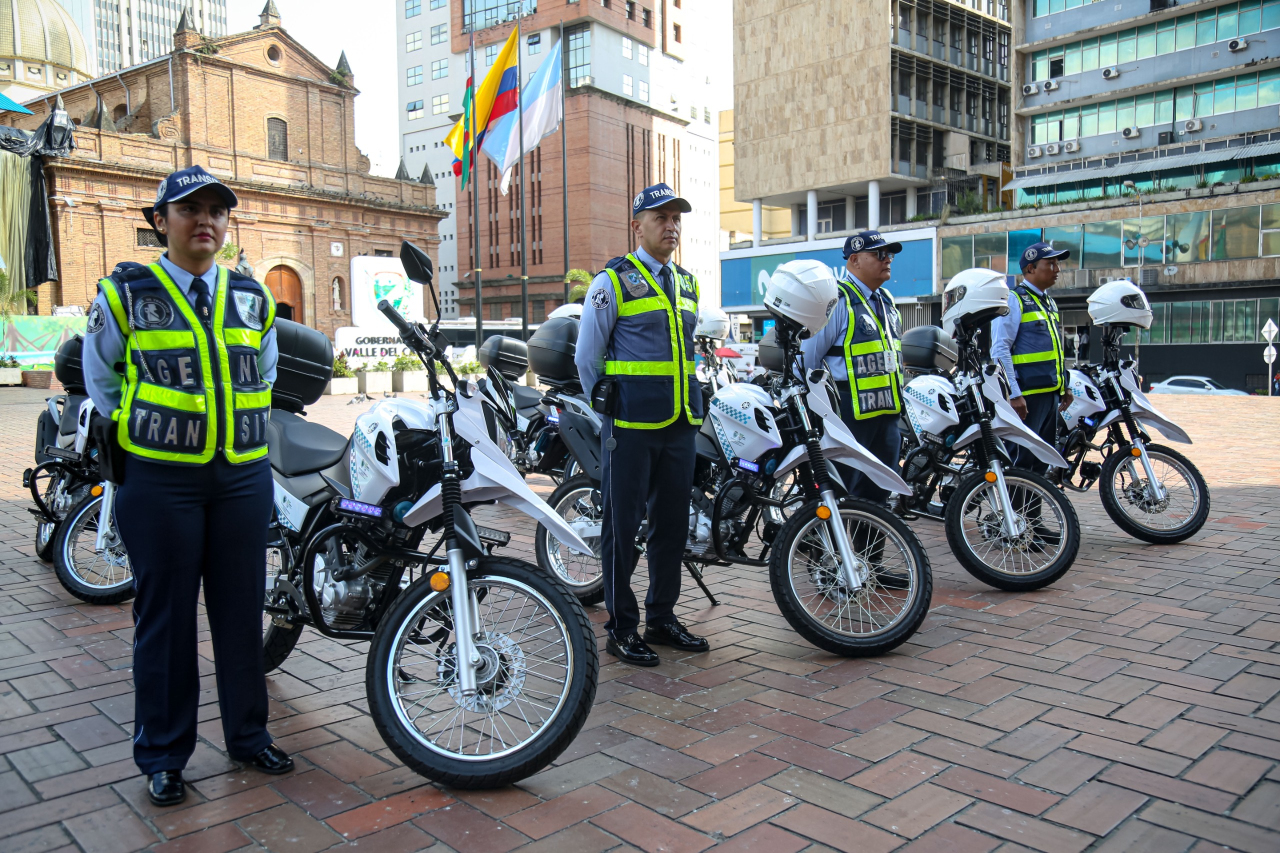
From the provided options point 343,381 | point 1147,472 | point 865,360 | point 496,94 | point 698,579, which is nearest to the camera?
point 698,579

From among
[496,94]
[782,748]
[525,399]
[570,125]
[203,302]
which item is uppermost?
[570,125]

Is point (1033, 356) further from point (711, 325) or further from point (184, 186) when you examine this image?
point (184, 186)

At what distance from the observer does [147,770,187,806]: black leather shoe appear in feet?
9.75

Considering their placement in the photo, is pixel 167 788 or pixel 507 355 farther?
pixel 507 355

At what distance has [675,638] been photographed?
448cm

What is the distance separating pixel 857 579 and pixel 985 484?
1.54m

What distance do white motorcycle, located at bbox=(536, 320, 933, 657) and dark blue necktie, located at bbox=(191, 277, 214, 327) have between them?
2447mm

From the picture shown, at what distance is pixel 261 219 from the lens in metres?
47.5

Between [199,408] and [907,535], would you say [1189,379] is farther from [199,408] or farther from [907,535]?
[199,408]

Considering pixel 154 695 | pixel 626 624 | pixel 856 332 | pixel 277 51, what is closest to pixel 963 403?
pixel 856 332

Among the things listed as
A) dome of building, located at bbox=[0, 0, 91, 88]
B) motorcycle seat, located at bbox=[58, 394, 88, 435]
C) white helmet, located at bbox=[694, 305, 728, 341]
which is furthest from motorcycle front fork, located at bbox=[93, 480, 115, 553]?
dome of building, located at bbox=[0, 0, 91, 88]

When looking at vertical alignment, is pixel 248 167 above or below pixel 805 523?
above

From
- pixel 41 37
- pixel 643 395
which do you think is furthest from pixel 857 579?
pixel 41 37

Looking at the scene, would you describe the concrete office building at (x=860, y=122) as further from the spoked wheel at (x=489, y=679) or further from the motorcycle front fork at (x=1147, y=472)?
the spoked wheel at (x=489, y=679)
